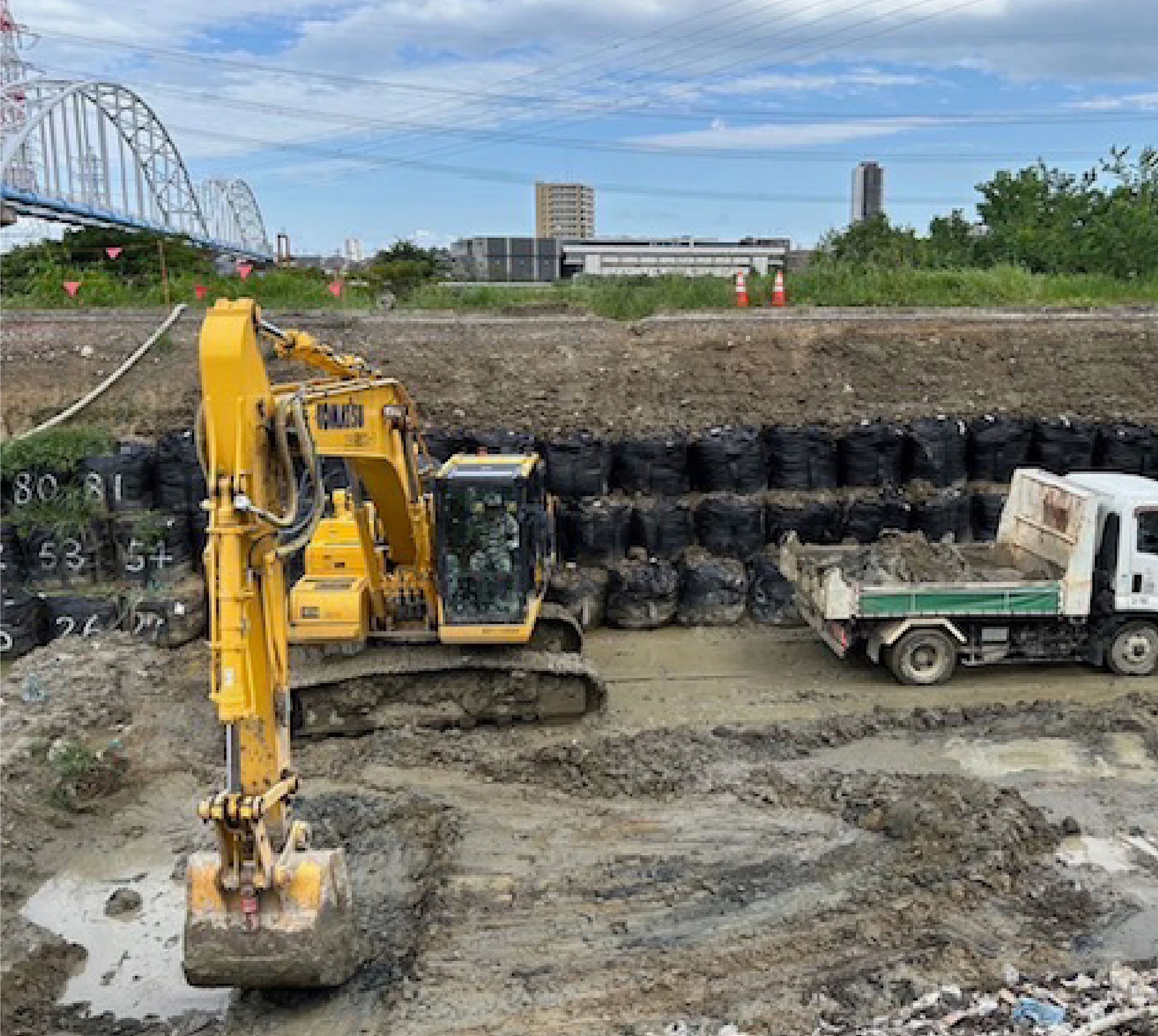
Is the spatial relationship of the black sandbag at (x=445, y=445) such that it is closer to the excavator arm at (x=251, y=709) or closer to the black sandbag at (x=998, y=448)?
the black sandbag at (x=998, y=448)

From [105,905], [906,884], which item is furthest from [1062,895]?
[105,905]

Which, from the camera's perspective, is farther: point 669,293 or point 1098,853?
point 669,293

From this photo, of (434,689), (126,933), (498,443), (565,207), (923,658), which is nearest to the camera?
(126,933)

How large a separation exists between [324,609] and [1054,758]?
6494mm

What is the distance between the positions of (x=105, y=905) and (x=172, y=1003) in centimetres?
140

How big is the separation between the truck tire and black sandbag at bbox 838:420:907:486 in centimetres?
356

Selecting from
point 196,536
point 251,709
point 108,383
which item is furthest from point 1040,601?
point 108,383

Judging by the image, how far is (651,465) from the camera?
14.6 meters

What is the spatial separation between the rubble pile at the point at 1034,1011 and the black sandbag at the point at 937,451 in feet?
29.6

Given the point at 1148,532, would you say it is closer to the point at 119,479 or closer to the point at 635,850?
the point at 635,850

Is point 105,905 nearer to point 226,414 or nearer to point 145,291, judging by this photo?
point 226,414

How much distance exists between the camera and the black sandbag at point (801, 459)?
48.4ft

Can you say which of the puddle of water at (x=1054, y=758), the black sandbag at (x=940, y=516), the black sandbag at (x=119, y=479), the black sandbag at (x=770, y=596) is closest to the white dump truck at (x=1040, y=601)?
the black sandbag at (x=770, y=596)

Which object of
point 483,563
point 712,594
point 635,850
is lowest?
point 635,850
